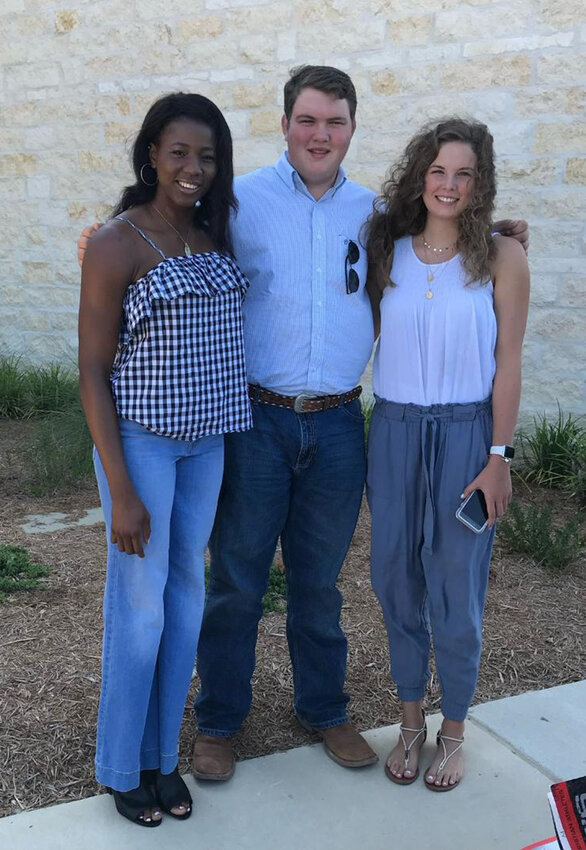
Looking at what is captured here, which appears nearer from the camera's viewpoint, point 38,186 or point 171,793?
point 171,793

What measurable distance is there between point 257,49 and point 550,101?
225 cm

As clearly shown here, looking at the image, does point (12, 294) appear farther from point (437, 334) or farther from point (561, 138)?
point (437, 334)

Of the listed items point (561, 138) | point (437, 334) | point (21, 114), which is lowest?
point (437, 334)

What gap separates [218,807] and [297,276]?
1618 millimetres

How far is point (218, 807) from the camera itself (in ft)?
9.07

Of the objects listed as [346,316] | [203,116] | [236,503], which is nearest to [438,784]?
[236,503]

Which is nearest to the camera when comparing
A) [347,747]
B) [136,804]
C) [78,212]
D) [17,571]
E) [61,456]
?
[136,804]

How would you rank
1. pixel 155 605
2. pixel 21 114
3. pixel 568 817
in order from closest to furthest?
pixel 568 817 → pixel 155 605 → pixel 21 114

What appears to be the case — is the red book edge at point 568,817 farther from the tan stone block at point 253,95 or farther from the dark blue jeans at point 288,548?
the tan stone block at point 253,95

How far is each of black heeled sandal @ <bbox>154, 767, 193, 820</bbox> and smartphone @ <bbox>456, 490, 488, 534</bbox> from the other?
1.15 meters

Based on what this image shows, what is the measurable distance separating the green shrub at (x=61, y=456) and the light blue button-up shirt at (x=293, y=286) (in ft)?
11.2

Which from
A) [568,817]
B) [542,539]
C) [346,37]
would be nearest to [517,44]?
[346,37]

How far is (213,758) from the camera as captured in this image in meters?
2.92

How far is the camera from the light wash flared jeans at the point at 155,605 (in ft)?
8.32
